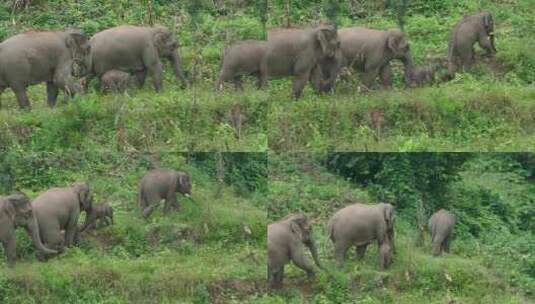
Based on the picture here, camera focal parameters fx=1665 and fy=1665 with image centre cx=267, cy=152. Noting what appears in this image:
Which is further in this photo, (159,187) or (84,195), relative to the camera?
(159,187)

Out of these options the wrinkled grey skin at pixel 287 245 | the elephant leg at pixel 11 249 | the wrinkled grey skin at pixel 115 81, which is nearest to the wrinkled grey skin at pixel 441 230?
the wrinkled grey skin at pixel 287 245

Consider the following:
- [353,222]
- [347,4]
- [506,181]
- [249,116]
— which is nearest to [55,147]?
[249,116]

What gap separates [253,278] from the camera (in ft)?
63.4

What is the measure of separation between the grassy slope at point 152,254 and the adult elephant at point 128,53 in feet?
3.59

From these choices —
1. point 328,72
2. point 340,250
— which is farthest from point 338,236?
point 328,72

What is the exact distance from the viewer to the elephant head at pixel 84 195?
19.4 metres

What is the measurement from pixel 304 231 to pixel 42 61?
3.70m

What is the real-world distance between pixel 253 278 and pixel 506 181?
5.70 metres

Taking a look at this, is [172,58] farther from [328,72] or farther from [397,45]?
[397,45]

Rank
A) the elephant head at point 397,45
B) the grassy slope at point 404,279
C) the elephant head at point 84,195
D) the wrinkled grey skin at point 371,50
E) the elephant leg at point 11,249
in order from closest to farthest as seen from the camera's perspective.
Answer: the elephant leg at point 11,249 → the grassy slope at point 404,279 → the elephant head at point 84,195 → the wrinkled grey skin at point 371,50 → the elephant head at point 397,45

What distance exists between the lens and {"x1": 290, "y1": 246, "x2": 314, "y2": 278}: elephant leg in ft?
62.1

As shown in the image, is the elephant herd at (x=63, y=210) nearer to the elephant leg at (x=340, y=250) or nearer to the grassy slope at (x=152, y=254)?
the grassy slope at (x=152, y=254)

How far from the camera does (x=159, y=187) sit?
20281 mm

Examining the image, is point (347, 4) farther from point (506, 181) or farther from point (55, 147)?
point (55, 147)
